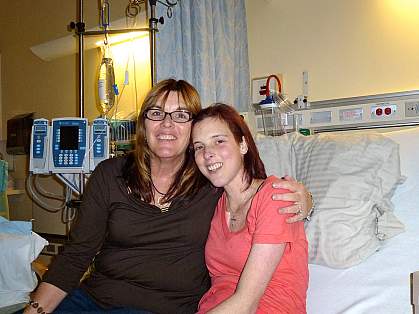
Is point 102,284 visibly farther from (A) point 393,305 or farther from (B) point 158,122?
(A) point 393,305

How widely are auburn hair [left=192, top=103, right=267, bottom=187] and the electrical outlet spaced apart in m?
1.16

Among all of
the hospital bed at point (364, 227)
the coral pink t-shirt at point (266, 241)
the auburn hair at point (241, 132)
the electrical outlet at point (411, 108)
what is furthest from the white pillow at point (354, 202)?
the electrical outlet at point (411, 108)

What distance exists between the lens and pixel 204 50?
2.08m

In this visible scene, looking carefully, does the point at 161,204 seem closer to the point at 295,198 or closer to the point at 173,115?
the point at 173,115

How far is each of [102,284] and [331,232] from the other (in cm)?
76

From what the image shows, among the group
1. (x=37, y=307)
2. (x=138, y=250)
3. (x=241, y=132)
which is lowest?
(x=37, y=307)

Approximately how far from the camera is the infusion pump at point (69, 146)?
6.58 ft

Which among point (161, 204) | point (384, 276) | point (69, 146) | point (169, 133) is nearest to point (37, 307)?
point (161, 204)

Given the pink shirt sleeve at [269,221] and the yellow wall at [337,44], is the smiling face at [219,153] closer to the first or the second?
the pink shirt sleeve at [269,221]

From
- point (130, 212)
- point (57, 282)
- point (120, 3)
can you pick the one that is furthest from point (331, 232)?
point (120, 3)

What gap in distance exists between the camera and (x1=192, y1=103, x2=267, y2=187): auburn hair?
3.93 feet

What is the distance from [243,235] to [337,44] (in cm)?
153

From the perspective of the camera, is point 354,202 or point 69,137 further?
point 69,137

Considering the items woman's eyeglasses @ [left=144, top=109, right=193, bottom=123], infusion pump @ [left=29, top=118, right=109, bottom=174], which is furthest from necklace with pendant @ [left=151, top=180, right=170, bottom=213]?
infusion pump @ [left=29, top=118, right=109, bottom=174]
